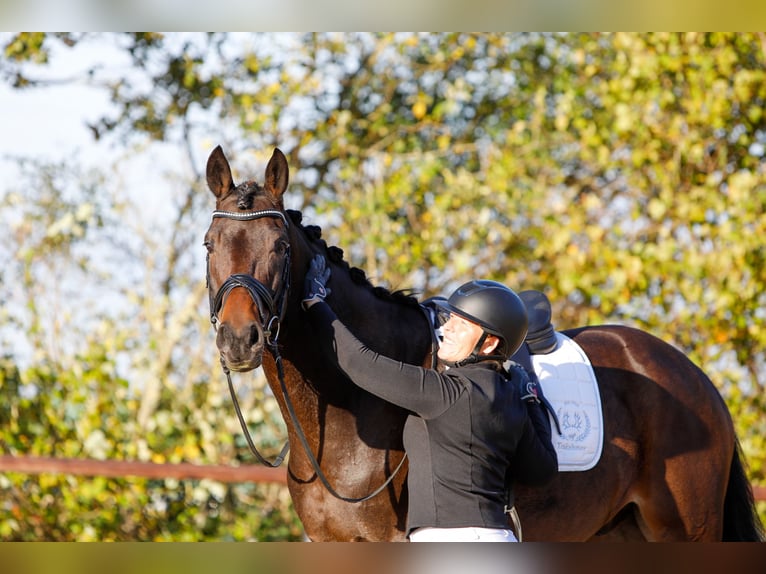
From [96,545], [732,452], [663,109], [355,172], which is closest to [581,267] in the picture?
[663,109]

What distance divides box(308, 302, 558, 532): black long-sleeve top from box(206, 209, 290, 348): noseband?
28cm

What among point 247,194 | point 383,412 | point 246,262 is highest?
point 247,194

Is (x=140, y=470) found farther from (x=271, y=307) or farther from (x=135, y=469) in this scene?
(x=271, y=307)

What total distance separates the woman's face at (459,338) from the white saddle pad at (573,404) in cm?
105

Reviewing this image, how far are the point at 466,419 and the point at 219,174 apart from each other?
131 centimetres

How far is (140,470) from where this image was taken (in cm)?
655

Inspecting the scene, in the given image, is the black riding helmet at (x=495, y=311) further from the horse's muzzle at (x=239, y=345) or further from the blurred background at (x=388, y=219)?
the blurred background at (x=388, y=219)

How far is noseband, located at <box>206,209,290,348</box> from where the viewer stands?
9.25 feet

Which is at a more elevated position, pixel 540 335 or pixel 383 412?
pixel 540 335

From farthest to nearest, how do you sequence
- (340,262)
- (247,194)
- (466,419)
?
(340,262), (247,194), (466,419)

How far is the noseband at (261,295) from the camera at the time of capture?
2.82 m

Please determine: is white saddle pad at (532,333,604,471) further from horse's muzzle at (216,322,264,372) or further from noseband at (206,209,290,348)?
horse's muzzle at (216,322,264,372)

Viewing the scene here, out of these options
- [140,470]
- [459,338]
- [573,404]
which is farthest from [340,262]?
[140,470]
